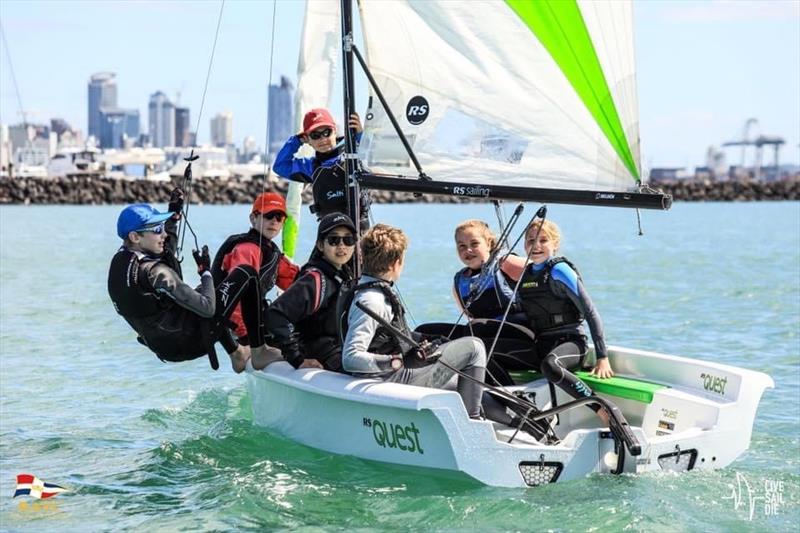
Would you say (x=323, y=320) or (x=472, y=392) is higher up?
(x=323, y=320)

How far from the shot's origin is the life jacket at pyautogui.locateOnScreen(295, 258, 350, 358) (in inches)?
258

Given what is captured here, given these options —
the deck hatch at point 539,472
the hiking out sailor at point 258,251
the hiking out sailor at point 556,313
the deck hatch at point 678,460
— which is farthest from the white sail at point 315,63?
the deck hatch at point 678,460

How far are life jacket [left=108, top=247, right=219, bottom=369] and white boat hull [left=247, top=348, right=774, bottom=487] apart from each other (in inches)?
16.2

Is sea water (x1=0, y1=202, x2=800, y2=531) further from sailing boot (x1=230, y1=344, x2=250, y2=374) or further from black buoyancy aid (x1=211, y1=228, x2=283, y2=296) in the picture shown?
black buoyancy aid (x1=211, y1=228, x2=283, y2=296)

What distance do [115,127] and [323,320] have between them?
603 ft

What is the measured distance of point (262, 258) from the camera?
7.57 meters

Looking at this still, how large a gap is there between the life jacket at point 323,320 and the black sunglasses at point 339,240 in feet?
0.41

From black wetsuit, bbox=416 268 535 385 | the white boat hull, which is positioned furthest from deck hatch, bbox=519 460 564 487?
black wetsuit, bbox=416 268 535 385

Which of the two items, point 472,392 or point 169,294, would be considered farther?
point 169,294

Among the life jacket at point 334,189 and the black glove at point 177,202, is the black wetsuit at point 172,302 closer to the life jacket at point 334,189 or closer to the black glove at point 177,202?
the black glove at point 177,202

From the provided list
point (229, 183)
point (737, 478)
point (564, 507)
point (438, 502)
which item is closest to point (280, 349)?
point (438, 502)

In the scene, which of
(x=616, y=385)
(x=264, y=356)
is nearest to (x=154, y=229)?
(x=264, y=356)

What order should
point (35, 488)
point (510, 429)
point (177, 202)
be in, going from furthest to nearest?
point (177, 202) → point (35, 488) → point (510, 429)

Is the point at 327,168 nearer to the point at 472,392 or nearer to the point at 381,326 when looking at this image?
the point at 381,326
